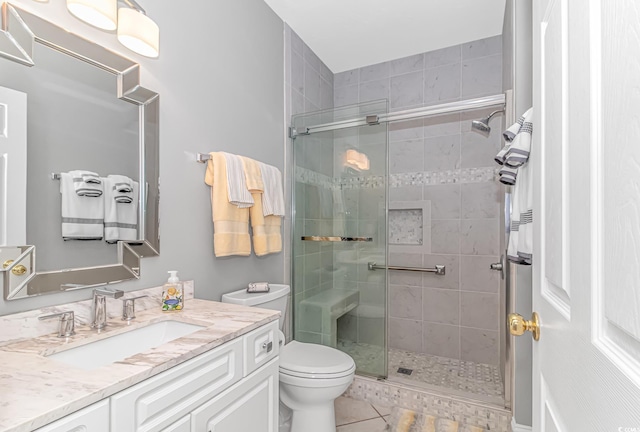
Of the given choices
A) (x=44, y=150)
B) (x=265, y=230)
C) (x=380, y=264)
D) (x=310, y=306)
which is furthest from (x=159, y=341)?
(x=380, y=264)

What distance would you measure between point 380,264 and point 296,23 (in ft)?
5.99

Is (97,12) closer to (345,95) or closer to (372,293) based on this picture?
(372,293)

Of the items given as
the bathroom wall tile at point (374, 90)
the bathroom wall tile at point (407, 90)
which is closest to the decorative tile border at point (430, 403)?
the bathroom wall tile at point (407, 90)

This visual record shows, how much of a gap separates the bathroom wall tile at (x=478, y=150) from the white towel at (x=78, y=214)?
2524 millimetres

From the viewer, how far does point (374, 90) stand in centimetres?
306

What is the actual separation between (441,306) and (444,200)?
0.90 meters

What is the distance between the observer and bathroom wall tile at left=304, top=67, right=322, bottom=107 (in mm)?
2684

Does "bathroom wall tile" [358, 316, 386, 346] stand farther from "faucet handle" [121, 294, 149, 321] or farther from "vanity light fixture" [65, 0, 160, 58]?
"vanity light fixture" [65, 0, 160, 58]

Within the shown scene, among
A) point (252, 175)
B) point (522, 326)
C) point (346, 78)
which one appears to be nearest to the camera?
point (522, 326)

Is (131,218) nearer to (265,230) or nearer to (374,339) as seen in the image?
(265,230)

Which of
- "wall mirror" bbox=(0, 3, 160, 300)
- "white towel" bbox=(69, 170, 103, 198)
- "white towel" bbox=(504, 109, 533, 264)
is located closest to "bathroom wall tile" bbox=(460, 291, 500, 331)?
"white towel" bbox=(504, 109, 533, 264)

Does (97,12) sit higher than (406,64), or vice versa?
(406,64)

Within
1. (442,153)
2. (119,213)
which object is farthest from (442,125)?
(119,213)

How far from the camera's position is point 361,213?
2.27 meters
